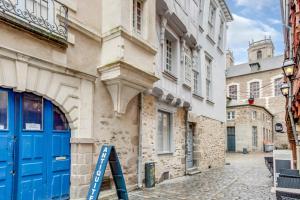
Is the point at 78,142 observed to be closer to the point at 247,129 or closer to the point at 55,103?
the point at 55,103

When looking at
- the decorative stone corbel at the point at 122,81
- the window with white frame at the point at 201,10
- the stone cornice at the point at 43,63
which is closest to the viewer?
the stone cornice at the point at 43,63

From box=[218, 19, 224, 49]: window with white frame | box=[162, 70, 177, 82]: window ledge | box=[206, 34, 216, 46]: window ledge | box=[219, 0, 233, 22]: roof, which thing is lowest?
box=[162, 70, 177, 82]: window ledge

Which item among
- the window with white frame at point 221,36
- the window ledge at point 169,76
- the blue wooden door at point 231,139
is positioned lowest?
the blue wooden door at point 231,139

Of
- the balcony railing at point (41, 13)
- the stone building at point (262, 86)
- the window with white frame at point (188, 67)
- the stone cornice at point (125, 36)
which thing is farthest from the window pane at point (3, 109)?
the stone building at point (262, 86)

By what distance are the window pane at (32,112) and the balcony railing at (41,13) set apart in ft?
4.29

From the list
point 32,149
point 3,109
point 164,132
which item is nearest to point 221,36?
point 164,132

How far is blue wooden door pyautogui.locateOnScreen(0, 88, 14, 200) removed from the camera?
4.59 meters

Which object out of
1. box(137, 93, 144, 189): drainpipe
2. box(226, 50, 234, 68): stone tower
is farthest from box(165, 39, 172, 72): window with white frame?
box(226, 50, 234, 68): stone tower

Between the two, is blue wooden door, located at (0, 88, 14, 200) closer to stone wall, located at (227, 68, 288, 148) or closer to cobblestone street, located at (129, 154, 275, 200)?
cobblestone street, located at (129, 154, 275, 200)

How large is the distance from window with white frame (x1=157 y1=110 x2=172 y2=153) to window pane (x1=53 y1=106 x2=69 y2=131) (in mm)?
4034

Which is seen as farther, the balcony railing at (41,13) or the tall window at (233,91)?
the tall window at (233,91)

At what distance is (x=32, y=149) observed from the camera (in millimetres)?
5055

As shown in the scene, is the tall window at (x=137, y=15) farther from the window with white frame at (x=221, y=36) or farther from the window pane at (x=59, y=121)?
the window with white frame at (x=221, y=36)

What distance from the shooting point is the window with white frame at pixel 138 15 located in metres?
7.02
